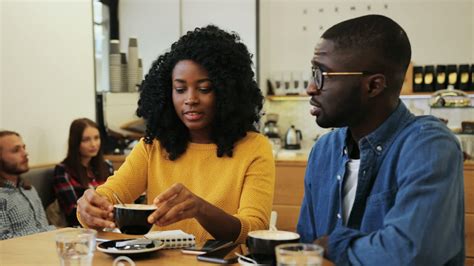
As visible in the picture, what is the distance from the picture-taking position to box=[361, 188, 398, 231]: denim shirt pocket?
3.99ft

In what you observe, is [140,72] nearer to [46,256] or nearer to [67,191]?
[67,191]

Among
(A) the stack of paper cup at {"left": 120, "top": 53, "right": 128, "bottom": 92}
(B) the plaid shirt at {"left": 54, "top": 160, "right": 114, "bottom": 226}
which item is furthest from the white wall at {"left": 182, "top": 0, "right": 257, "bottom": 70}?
(B) the plaid shirt at {"left": 54, "top": 160, "right": 114, "bottom": 226}

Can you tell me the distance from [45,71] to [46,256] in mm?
2458

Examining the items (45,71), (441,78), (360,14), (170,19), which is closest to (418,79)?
(441,78)

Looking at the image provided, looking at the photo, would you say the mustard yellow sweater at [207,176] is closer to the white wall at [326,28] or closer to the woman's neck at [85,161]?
the woman's neck at [85,161]

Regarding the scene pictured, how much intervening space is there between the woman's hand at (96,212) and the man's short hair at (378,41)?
0.69 m

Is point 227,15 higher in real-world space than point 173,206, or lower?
higher

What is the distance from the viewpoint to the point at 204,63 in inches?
66.2

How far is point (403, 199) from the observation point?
3.51 feet

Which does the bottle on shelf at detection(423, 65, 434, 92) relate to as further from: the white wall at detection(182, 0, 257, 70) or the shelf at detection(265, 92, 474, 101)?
the white wall at detection(182, 0, 257, 70)

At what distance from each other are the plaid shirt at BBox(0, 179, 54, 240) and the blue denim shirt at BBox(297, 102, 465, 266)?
1.89m

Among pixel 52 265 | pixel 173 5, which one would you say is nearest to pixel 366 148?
pixel 52 265

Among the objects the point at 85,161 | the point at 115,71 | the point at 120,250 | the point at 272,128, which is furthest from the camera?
the point at 272,128

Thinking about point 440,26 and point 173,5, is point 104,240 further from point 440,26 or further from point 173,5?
point 440,26
